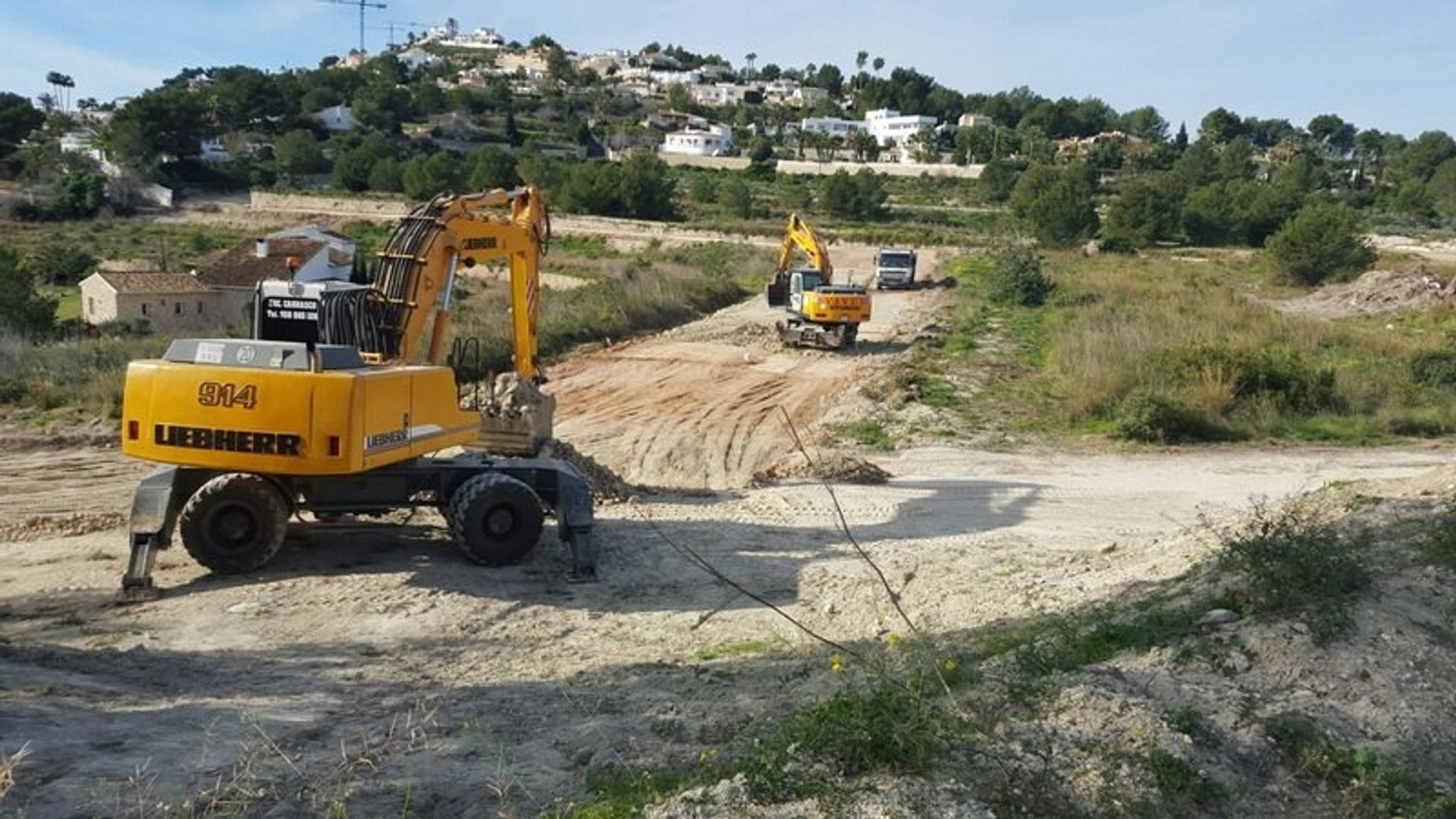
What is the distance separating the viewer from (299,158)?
9488 cm

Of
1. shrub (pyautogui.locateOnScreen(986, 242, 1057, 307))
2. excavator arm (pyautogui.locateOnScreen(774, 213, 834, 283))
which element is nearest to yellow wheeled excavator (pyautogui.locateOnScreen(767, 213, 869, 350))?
excavator arm (pyautogui.locateOnScreen(774, 213, 834, 283))

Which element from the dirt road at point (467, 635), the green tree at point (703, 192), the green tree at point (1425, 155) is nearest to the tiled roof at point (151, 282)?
the dirt road at point (467, 635)

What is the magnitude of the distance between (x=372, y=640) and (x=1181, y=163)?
371ft

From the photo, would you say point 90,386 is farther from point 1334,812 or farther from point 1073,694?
point 1334,812

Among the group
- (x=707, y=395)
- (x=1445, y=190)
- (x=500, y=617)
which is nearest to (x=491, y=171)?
(x=707, y=395)

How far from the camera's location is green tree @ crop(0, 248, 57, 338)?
27.4 metres

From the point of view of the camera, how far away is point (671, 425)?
20031 millimetres

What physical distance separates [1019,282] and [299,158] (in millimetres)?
73025

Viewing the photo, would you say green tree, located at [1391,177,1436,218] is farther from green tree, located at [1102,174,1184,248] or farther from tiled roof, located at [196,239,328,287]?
tiled roof, located at [196,239,328,287]

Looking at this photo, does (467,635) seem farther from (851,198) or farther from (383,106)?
(383,106)

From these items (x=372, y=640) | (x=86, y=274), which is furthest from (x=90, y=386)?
(x=86, y=274)

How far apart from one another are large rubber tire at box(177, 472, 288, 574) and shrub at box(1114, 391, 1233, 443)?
1372 centimetres

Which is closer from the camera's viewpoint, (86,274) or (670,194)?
(86,274)

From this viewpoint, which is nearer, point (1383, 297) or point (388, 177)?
point (1383, 297)
